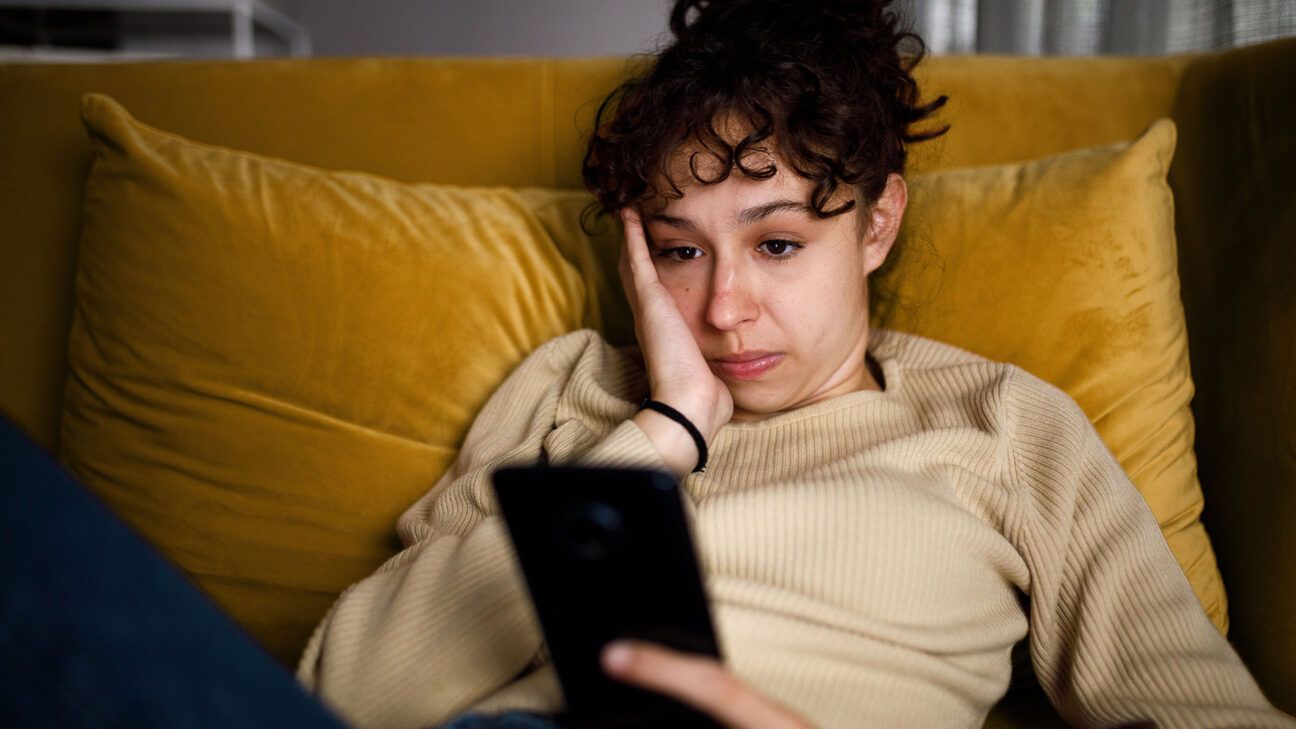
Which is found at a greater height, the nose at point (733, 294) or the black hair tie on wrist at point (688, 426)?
the nose at point (733, 294)

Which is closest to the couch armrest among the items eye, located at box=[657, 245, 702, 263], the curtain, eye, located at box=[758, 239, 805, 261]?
the curtain

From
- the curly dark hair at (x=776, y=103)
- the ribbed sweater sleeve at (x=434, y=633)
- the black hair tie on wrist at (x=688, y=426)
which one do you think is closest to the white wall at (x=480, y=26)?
the curly dark hair at (x=776, y=103)

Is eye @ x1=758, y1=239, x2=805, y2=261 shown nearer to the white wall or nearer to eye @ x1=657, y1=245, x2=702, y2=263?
eye @ x1=657, y1=245, x2=702, y2=263

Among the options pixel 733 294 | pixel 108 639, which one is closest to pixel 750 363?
pixel 733 294

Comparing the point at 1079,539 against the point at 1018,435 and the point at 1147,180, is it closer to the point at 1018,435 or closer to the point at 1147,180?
the point at 1018,435

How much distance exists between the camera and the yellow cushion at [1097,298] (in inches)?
43.2

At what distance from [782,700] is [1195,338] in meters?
0.79

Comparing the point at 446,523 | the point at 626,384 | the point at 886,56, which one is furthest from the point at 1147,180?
the point at 446,523

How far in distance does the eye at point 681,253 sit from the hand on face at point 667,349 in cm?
4

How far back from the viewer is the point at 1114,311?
3.65 ft

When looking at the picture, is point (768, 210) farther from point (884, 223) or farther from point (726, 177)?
point (884, 223)

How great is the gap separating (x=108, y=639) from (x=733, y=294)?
2.09ft

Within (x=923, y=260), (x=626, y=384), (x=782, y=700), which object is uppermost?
(x=923, y=260)

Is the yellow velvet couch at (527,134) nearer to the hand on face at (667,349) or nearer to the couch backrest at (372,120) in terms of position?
the couch backrest at (372,120)
